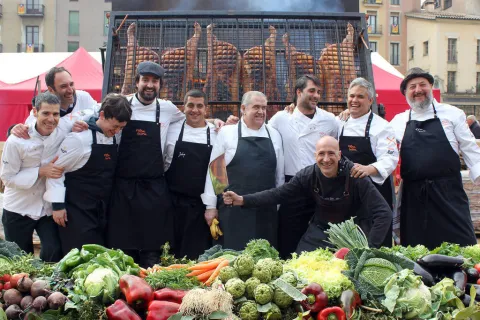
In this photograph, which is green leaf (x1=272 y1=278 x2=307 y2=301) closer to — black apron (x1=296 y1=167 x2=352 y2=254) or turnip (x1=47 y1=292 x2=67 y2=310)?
turnip (x1=47 y1=292 x2=67 y2=310)

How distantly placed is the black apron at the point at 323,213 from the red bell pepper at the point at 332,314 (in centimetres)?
138

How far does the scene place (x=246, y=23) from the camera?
6.91m

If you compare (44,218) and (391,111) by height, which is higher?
(391,111)

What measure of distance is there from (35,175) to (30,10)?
46020 millimetres

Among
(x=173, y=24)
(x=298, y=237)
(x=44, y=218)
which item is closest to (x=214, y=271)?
(x=298, y=237)

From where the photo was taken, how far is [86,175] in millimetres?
4797

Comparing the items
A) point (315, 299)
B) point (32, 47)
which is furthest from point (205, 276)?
point (32, 47)

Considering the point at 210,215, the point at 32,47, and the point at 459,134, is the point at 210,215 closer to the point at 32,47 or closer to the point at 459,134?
the point at 459,134

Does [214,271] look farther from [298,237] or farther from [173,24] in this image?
[173,24]

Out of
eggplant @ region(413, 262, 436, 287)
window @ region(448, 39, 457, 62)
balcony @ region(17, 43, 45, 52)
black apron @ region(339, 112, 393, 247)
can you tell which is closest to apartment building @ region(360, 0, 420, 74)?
window @ region(448, 39, 457, 62)

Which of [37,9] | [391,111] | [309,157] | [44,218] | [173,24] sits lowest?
[44,218]

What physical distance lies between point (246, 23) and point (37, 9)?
145 feet

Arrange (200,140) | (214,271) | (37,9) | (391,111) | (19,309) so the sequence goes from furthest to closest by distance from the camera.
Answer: (37,9)
(391,111)
(200,140)
(214,271)
(19,309)

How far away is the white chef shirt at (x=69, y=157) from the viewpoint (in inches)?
183
